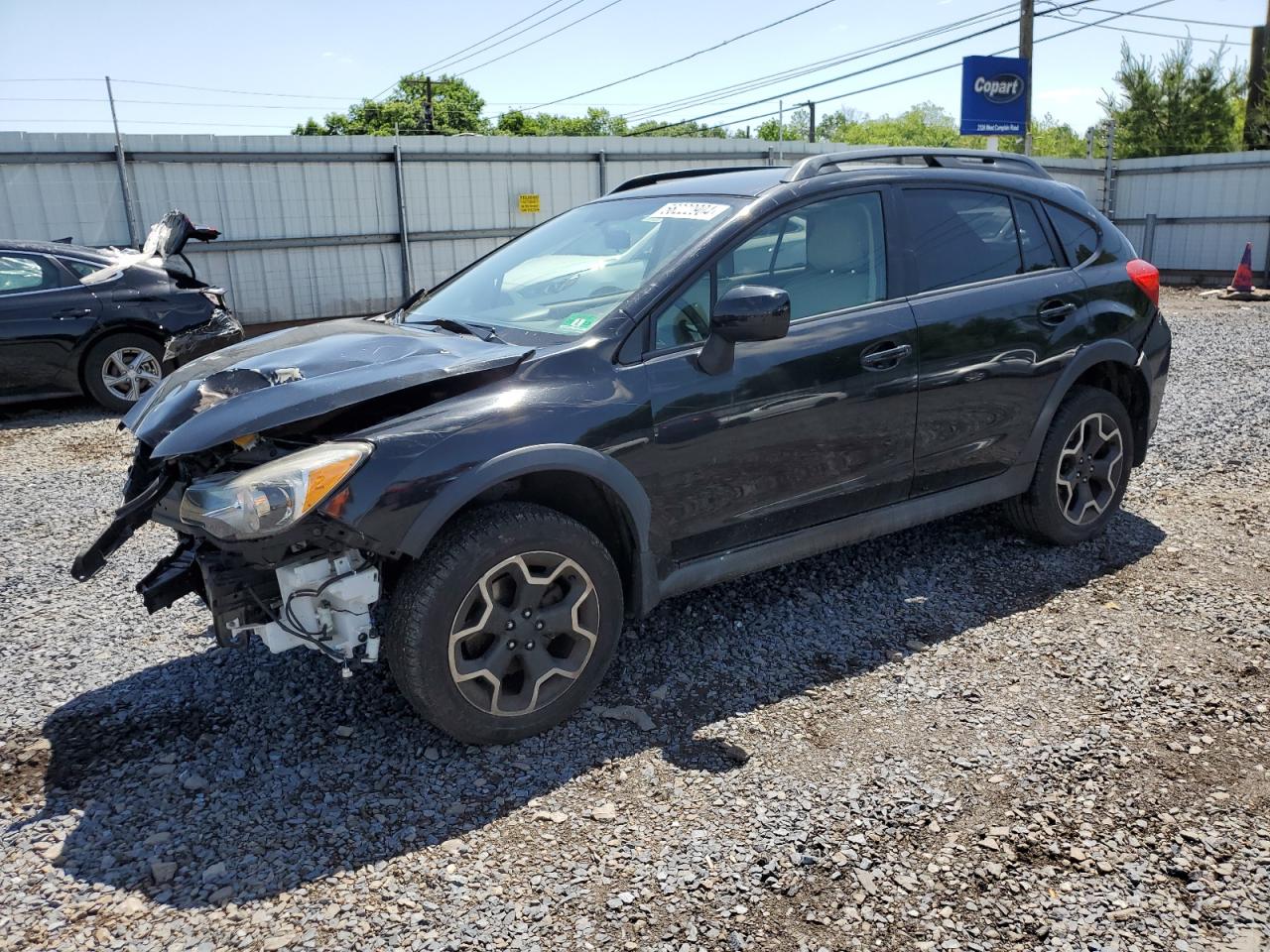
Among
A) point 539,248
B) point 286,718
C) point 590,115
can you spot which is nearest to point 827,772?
point 286,718

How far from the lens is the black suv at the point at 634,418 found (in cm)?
308

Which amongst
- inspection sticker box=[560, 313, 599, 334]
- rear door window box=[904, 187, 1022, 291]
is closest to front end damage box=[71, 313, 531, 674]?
inspection sticker box=[560, 313, 599, 334]

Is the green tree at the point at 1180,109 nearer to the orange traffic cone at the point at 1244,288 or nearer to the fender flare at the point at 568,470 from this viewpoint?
the orange traffic cone at the point at 1244,288

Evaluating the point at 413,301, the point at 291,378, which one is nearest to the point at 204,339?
the point at 413,301

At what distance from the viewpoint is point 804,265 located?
3988mm

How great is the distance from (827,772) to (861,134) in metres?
103

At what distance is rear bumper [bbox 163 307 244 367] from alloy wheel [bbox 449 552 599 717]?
359cm

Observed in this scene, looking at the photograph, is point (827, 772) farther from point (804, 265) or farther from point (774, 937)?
point (804, 265)

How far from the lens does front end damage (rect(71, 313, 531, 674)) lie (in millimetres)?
2936

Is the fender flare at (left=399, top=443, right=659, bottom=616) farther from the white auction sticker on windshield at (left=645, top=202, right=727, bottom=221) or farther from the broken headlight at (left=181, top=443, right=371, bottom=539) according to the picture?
the white auction sticker on windshield at (left=645, top=202, right=727, bottom=221)

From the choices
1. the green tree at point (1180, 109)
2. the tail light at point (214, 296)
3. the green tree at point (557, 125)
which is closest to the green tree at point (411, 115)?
the green tree at point (557, 125)

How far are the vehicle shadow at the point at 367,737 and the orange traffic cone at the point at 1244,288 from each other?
50.8 ft

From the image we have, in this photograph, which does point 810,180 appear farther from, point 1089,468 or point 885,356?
point 1089,468

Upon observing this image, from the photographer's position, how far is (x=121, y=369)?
29.5ft
